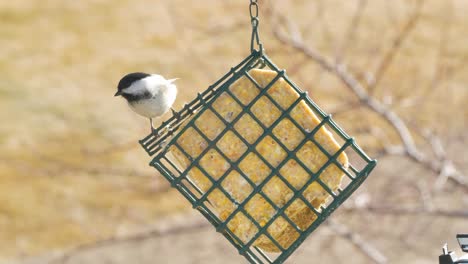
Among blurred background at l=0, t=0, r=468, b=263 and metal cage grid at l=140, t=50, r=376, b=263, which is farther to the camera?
blurred background at l=0, t=0, r=468, b=263

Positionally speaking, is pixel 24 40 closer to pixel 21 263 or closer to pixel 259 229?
pixel 21 263

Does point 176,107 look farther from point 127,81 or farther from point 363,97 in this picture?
point 127,81

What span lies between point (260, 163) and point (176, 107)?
7.66 meters

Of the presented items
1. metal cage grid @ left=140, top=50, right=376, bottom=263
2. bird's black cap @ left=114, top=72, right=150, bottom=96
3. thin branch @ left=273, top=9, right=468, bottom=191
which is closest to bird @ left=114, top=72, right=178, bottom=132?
bird's black cap @ left=114, top=72, right=150, bottom=96

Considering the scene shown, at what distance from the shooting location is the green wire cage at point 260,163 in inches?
149

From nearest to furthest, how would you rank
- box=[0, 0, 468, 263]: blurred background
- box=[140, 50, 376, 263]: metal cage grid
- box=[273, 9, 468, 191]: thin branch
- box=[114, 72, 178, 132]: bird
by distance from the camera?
1. box=[140, 50, 376, 263]: metal cage grid
2. box=[114, 72, 178, 132]: bird
3. box=[273, 9, 468, 191]: thin branch
4. box=[0, 0, 468, 263]: blurred background

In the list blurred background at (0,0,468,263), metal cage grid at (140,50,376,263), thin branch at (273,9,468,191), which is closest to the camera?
metal cage grid at (140,50,376,263)

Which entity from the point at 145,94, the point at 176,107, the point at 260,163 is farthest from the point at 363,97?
the point at 176,107

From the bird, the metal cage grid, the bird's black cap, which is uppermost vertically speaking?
the bird's black cap

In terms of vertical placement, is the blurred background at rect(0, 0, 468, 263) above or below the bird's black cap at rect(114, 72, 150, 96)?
above

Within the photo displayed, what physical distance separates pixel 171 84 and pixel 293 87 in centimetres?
82

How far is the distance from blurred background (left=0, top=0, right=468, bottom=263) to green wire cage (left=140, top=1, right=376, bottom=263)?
3.62m

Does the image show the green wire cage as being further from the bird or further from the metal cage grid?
the bird

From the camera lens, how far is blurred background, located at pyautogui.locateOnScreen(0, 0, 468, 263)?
29.7ft
